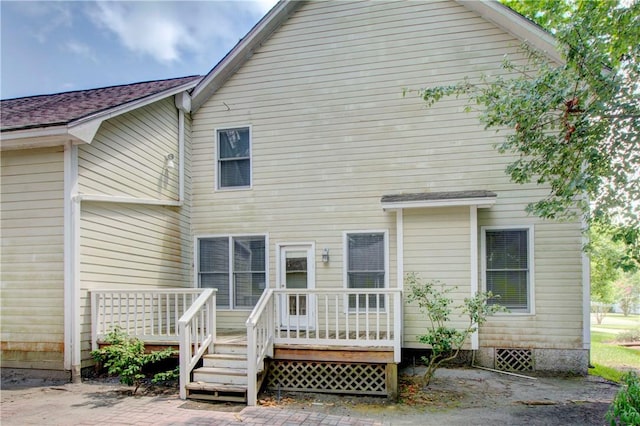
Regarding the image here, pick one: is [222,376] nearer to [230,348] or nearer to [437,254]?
[230,348]

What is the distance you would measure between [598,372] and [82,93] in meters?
12.1

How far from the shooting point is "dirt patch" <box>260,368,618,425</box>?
194 inches

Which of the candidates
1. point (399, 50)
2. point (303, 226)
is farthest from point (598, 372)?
point (399, 50)

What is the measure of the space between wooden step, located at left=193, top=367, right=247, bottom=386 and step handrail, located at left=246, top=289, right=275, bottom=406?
24cm

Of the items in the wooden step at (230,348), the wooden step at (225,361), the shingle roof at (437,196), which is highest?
the shingle roof at (437,196)

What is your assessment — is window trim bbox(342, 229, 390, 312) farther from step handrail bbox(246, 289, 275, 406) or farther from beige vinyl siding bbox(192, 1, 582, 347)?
step handrail bbox(246, 289, 275, 406)

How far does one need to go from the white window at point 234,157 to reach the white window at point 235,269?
4.29 ft

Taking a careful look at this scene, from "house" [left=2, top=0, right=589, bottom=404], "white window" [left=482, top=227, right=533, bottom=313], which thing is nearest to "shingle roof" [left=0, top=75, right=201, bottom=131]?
"house" [left=2, top=0, right=589, bottom=404]

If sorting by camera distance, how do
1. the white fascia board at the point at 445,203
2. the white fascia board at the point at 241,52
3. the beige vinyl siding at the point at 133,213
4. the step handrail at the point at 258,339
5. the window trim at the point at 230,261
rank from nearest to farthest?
the step handrail at the point at 258,339
the beige vinyl siding at the point at 133,213
the white fascia board at the point at 445,203
the window trim at the point at 230,261
the white fascia board at the point at 241,52

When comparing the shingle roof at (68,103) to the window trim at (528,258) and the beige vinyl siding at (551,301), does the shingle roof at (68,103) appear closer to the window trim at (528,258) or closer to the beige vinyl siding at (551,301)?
the window trim at (528,258)

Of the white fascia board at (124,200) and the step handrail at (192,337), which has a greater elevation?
the white fascia board at (124,200)

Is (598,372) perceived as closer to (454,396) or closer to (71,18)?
(454,396)

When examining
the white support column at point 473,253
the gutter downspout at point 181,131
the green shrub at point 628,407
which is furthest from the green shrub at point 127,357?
the green shrub at point 628,407

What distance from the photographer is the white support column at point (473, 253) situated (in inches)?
280
